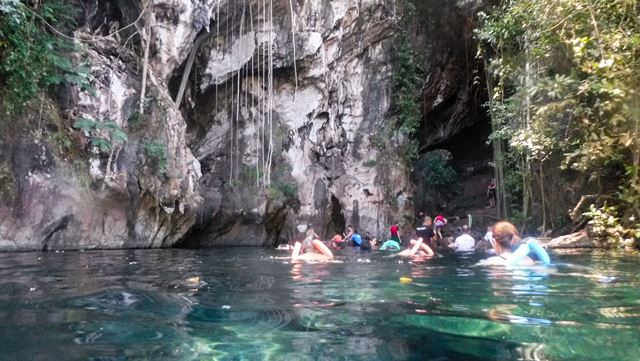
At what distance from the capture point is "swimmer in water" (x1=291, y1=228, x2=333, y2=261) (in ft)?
25.6

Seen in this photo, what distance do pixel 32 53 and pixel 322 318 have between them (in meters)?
9.74

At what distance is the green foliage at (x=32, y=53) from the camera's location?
9.49 m

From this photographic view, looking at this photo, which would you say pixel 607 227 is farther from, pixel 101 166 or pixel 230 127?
pixel 230 127

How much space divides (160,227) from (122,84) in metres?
3.67

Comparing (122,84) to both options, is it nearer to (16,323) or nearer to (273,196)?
(273,196)

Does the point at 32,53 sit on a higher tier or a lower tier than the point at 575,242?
higher

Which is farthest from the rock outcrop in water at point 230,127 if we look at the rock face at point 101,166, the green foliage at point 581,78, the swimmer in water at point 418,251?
the swimmer in water at point 418,251

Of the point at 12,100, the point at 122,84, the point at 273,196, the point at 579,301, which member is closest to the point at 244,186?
the point at 273,196

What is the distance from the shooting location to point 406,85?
1962 centimetres

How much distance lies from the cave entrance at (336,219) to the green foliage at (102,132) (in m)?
8.85

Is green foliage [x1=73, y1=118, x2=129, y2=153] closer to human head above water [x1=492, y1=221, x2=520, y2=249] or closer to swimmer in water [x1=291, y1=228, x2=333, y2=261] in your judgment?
swimmer in water [x1=291, y1=228, x2=333, y2=261]

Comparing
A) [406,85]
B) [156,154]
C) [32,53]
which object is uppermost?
[406,85]

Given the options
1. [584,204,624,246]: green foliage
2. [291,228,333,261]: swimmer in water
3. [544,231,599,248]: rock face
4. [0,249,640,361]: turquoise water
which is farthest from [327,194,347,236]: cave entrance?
[0,249,640,361]: turquoise water

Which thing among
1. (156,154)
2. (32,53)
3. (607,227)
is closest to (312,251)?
(156,154)
